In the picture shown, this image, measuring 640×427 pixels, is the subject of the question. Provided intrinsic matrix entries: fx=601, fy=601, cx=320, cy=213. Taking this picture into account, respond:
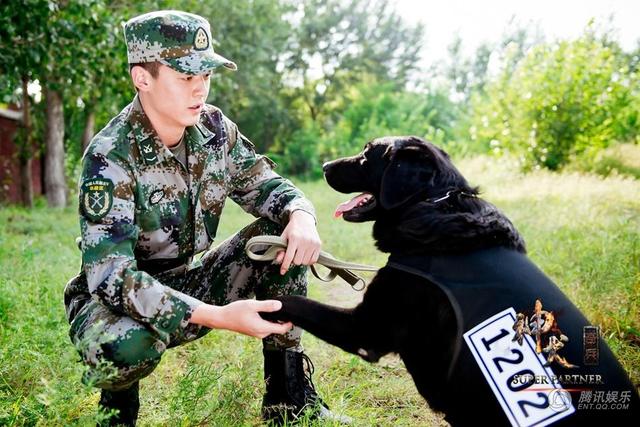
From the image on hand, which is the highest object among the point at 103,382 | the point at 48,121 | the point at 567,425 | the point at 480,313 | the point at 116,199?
the point at 116,199

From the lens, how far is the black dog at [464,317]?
1.87 meters

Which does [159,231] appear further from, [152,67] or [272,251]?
[152,67]

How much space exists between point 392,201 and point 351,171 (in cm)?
53

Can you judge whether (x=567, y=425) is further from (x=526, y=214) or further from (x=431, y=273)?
(x=526, y=214)

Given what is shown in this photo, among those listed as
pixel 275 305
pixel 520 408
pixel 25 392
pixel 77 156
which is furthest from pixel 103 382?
pixel 77 156

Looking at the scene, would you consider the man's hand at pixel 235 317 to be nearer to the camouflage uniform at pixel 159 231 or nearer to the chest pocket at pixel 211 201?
the camouflage uniform at pixel 159 231

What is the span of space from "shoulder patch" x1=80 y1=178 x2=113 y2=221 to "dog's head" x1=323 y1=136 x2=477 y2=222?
1051 mm

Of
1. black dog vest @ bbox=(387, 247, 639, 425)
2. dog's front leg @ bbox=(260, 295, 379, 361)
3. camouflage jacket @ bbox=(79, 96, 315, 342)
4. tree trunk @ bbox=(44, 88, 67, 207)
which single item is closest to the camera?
black dog vest @ bbox=(387, 247, 639, 425)

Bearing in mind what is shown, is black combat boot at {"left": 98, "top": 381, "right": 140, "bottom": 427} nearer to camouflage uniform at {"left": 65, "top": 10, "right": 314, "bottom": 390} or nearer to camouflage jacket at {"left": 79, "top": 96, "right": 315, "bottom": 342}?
camouflage uniform at {"left": 65, "top": 10, "right": 314, "bottom": 390}

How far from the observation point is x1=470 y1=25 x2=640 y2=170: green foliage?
39.1ft

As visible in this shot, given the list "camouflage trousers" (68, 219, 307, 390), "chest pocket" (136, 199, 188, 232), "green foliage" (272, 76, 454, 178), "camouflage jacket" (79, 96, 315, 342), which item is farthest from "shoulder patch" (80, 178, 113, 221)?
"green foliage" (272, 76, 454, 178)

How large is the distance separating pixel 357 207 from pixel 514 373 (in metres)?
1.12

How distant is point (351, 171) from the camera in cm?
296

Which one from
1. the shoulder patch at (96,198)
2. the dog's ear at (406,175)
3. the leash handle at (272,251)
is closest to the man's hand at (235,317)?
the leash handle at (272,251)
